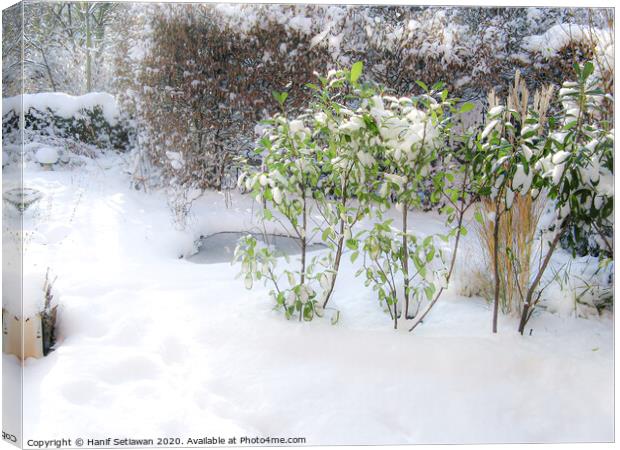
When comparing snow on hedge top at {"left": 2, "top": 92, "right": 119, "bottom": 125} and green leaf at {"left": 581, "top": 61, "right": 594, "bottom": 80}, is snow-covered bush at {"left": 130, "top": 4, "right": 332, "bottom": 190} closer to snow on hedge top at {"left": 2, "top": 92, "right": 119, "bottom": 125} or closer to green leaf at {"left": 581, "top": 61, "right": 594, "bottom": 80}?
snow on hedge top at {"left": 2, "top": 92, "right": 119, "bottom": 125}

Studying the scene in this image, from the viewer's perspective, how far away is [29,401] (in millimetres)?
1854

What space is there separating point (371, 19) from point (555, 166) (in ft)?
3.09

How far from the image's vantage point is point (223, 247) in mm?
2430

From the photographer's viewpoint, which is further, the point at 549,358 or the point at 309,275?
the point at 309,275

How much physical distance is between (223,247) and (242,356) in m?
0.54

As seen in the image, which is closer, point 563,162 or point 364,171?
point 563,162

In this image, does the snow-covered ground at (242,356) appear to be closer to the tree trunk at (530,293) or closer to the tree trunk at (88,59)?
the tree trunk at (530,293)

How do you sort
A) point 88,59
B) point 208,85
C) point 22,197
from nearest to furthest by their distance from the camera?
1. point 22,197
2. point 88,59
3. point 208,85

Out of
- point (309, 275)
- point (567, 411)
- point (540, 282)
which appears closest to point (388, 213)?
point (309, 275)

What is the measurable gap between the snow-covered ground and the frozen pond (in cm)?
4

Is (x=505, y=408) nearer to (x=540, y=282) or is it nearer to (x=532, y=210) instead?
(x=540, y=282)

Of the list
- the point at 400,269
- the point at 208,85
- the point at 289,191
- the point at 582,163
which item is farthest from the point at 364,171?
the point at 208,85

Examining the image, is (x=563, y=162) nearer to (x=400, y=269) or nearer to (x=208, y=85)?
(x=400, y=269)

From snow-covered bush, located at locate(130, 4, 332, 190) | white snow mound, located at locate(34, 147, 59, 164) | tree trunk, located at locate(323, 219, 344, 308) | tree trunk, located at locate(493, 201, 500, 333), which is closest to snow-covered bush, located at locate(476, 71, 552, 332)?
tree trunk, located at locate(493, 201, 500, 333)
